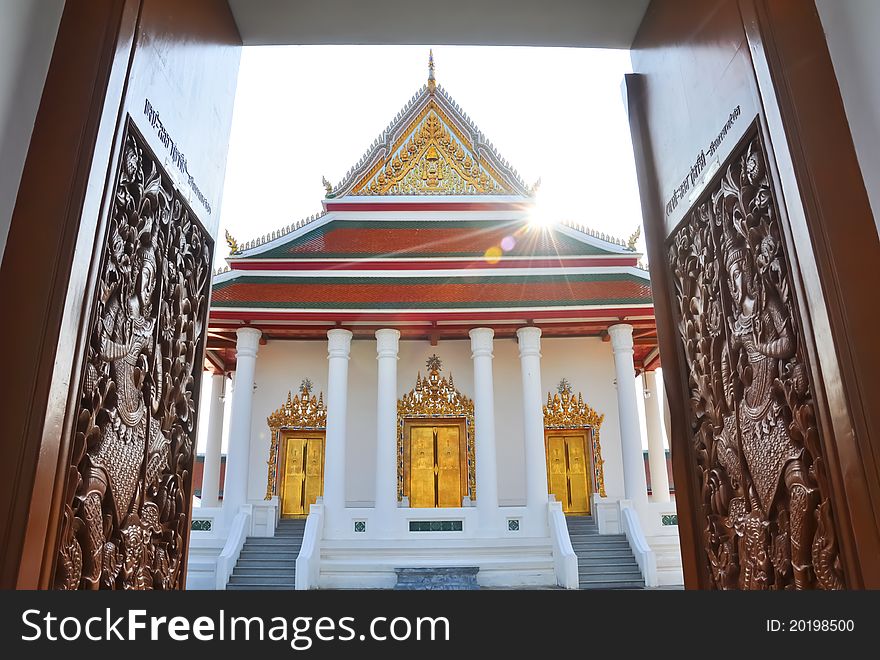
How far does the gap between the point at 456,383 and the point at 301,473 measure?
119 inches

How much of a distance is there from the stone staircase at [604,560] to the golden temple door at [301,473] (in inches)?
165

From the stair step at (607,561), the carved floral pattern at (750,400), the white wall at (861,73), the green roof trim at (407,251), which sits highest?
the green roof trim at (407,251)

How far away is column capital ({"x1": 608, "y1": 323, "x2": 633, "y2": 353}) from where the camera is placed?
33.2 feet

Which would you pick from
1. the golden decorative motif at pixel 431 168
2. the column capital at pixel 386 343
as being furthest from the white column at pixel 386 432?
the golden decorative motif at pixel 431 168

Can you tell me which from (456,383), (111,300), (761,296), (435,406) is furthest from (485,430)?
(111,300)

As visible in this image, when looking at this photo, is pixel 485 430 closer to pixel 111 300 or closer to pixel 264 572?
pixel 264 572

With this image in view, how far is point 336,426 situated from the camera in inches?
375

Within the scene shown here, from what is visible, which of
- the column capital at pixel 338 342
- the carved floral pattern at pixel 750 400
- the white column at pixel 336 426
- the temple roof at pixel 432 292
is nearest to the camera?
the carved floral pattern at pixel 750 400

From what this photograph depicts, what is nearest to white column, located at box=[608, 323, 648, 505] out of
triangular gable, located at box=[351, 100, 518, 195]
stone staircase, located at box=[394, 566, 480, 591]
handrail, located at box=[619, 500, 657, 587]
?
handrail, located at box=[619, 500, 657, 587]

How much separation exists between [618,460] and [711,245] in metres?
9.38

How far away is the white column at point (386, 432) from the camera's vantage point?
9.39 metres

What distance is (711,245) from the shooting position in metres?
2.20

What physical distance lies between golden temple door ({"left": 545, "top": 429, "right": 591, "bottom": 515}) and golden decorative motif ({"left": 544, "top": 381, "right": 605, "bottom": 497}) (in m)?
0.12

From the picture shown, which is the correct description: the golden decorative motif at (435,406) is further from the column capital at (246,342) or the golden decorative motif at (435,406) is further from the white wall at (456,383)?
the column capital at (246,342)
